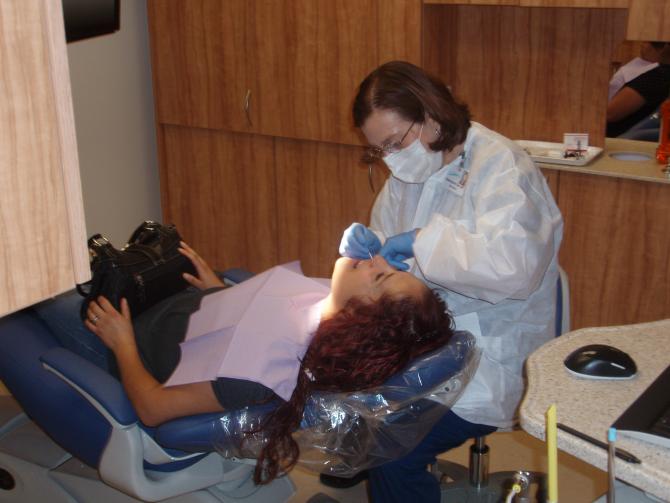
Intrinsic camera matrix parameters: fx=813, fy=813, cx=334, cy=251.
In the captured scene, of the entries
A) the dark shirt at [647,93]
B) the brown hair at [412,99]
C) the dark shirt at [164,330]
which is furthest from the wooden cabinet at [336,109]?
the dark shirt at [164,330]

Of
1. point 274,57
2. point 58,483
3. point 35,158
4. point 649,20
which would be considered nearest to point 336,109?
point 274,57

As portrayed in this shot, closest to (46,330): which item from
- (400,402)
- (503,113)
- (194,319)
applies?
(194,319)

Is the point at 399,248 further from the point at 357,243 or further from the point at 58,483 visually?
the point at 58,483

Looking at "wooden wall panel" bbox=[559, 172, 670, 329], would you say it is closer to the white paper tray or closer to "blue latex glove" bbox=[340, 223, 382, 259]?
the white paper tray

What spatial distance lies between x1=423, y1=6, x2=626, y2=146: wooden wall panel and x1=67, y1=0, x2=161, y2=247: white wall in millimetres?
1359

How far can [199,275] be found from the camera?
220 cm

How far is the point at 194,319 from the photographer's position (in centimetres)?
199

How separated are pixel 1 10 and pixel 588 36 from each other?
2.69 m

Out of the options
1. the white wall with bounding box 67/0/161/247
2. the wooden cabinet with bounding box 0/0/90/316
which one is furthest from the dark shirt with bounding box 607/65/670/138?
the wooden cabinet with bounding box 0/0/90/316

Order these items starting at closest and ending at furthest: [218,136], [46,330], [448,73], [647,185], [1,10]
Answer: [1,10]
[46,330]
[647,185]
[448,73]
[218,136]

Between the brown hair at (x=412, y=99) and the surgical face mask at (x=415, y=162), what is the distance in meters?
0.03

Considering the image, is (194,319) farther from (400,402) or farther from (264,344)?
(400,402)

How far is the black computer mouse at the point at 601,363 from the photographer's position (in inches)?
51.7

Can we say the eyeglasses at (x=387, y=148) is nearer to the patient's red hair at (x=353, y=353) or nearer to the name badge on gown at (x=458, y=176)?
the name badge on gown at (x=458, y=176)
